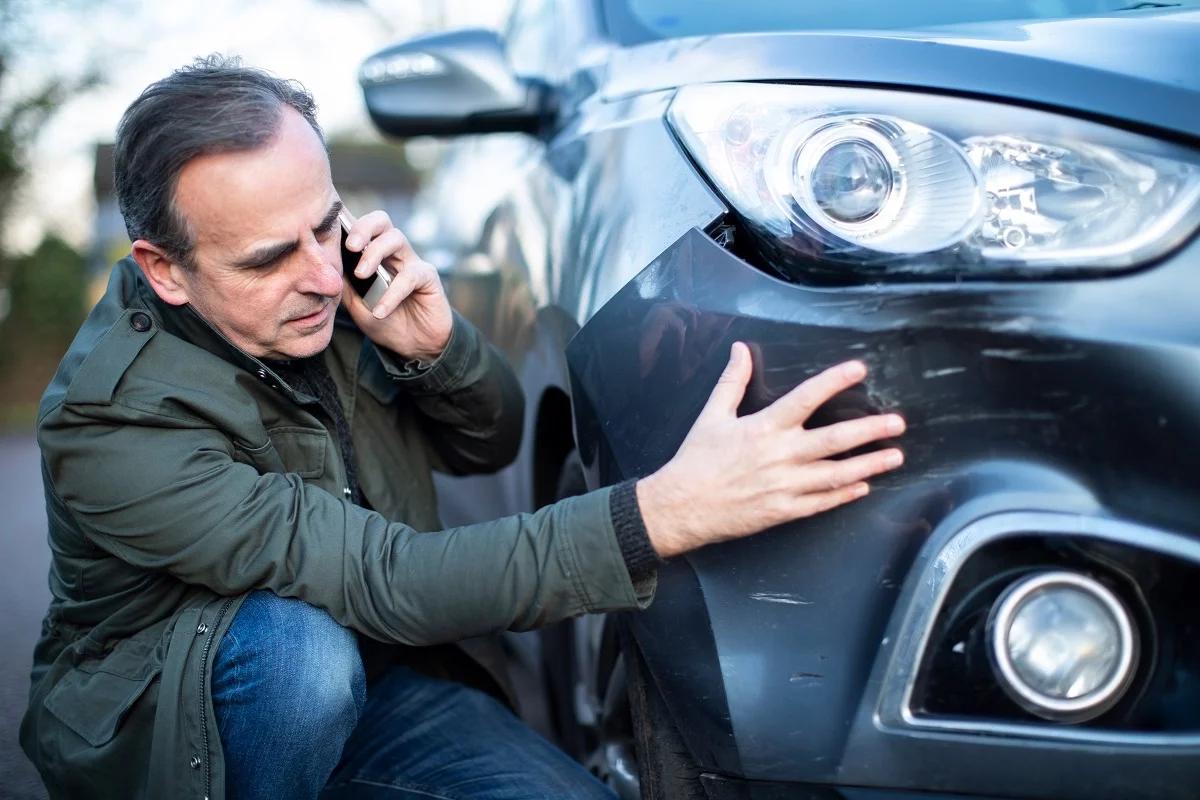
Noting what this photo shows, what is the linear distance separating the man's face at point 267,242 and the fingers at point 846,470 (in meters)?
0.81

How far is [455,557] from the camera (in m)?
1.55

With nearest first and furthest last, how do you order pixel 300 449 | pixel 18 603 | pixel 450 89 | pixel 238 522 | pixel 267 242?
pixel 238 522, pixel 267 242, pixel 300 449, pixel 450 89, pixel 18 603

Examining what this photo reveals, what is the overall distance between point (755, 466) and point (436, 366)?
839 millimetres

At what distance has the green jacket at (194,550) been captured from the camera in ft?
5.01

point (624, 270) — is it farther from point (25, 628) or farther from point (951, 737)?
point (25, 628)

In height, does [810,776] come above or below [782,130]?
below

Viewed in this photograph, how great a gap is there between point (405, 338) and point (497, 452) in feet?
1.06

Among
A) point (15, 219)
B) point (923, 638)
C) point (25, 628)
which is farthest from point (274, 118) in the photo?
point (15, 219)

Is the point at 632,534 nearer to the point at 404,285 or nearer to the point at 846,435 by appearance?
the point at 846,435

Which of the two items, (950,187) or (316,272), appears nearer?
(950,187)

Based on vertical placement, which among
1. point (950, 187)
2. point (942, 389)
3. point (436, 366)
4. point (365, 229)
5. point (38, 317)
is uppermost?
point (950, 187)

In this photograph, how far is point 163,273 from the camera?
68.1 inches

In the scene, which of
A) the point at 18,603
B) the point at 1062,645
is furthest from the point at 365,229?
the point at 18,603

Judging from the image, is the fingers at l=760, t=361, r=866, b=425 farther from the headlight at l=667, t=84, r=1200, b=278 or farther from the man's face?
the man's face
